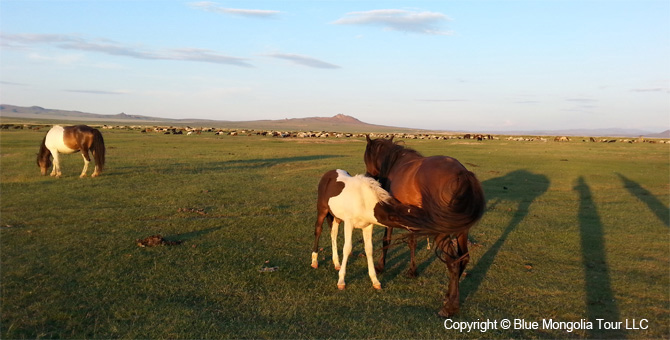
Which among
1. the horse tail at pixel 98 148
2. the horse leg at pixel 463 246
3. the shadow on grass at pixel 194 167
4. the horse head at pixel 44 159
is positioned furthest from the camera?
the shadow on grass at pixel 194 167

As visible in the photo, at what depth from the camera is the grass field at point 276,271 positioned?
18.8ft

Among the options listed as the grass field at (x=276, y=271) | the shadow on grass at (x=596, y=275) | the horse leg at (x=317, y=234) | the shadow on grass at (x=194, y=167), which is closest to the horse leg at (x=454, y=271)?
the grass field at (x=276, y=271)

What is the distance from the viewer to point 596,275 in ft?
27.0

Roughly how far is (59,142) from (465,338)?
19.5 meters

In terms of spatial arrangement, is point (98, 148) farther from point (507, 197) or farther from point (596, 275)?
point (596, 275)

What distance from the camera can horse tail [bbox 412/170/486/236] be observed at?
19.3 ft

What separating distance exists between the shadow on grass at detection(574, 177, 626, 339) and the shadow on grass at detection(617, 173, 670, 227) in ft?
6.08

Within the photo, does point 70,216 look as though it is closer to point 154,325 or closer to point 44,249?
point 44,249

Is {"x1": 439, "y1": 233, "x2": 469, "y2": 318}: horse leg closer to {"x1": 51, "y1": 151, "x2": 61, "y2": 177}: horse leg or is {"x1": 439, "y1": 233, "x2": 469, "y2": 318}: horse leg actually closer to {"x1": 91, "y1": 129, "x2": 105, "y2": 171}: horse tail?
{"x1": 91, "y1": 129, "x2": 105, "y2": 171}: horse tail

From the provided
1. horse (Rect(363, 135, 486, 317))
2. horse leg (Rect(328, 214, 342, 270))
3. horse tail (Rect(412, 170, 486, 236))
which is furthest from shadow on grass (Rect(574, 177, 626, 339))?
horse leg (Rect(328, 214, 342, 270))

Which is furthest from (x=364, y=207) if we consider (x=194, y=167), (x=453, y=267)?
(x=194, y=167)

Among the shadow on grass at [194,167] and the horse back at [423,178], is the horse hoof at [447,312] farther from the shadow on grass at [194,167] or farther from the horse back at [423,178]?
the shadow on grass at [194,167]

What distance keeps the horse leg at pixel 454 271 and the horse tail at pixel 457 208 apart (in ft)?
1.28

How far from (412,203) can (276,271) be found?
9.02ft
